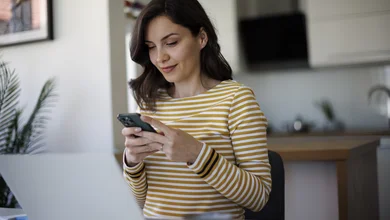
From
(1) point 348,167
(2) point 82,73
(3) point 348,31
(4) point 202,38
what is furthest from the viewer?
(3) point 348,31

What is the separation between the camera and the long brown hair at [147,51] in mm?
1105

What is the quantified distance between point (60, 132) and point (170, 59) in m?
1.51

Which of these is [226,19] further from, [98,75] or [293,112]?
[98,75]

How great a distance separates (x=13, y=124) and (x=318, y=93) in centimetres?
294

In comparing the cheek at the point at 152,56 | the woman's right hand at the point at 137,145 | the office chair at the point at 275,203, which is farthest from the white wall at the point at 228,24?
the woman's right hand at the point at 137,145

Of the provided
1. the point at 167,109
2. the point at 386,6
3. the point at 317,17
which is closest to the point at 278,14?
the point at 317,17

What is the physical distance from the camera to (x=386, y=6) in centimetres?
365

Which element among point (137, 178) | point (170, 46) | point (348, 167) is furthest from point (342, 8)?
point (137, 178)

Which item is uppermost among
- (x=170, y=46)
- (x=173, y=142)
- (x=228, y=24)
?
(x=228, y=24)

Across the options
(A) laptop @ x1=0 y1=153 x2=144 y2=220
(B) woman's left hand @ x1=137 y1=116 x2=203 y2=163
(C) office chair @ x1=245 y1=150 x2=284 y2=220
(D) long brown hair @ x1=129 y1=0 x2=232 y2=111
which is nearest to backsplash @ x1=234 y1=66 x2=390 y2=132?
(C) office chair @ x1=245 y1=150 x2=284 y2=220

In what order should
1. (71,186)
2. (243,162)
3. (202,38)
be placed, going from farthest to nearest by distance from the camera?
(202,38)
(243,162)
(71,186)

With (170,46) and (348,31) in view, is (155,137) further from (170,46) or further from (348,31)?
(348,31)

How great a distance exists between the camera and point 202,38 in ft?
3.86

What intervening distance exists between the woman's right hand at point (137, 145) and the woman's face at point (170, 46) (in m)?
0.22
